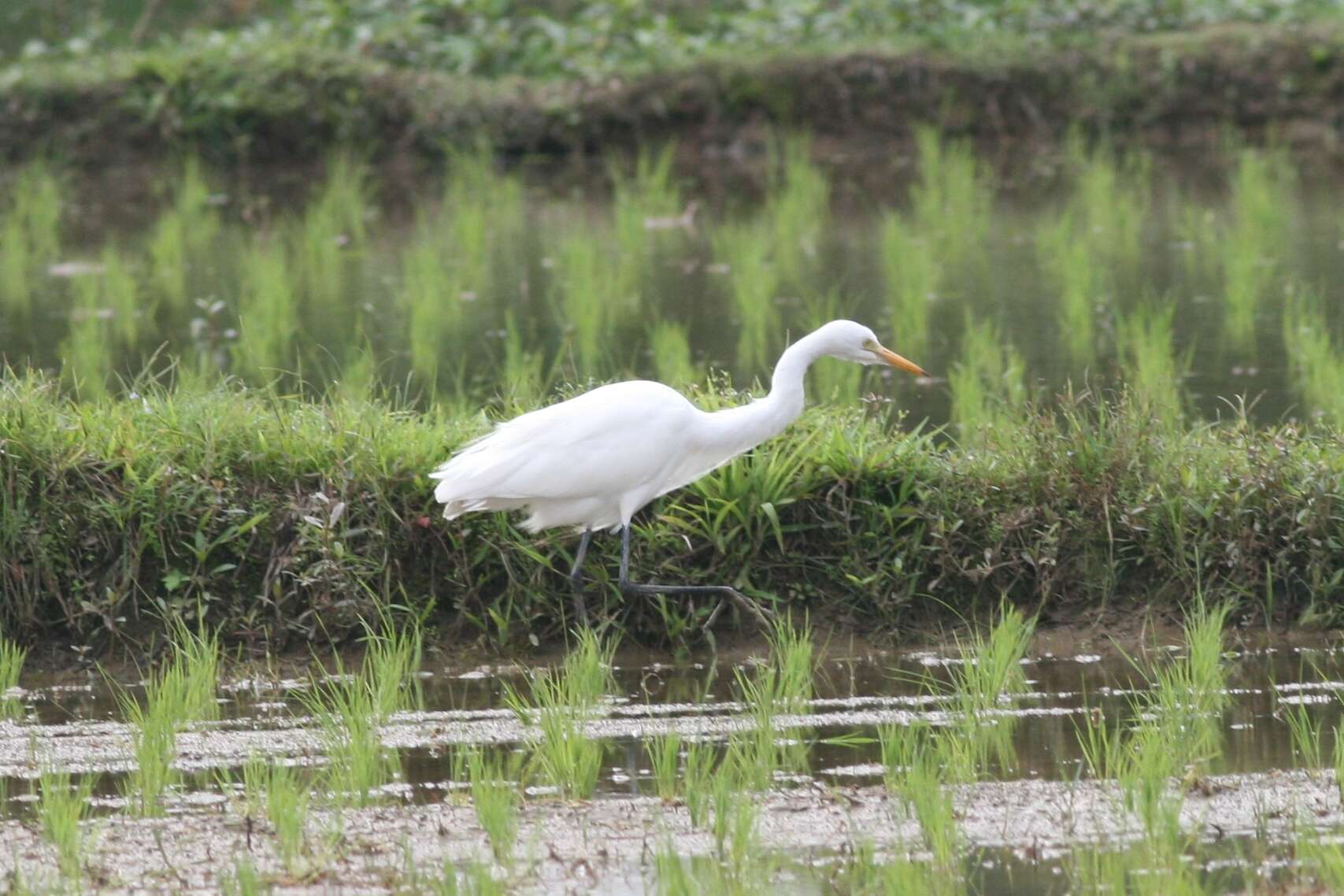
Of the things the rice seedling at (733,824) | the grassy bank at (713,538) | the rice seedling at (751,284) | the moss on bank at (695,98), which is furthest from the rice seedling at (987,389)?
the moss on bank at (695,98)

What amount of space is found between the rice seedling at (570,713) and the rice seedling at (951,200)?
6.07m

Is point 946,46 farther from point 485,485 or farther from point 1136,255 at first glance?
point 485,485

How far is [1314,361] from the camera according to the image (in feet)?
23.5

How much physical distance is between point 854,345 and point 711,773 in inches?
56.1

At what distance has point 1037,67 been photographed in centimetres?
1498

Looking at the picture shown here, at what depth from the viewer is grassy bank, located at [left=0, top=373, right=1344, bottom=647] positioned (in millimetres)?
5312

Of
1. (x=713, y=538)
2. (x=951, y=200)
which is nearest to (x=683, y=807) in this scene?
(x=713, y=538)

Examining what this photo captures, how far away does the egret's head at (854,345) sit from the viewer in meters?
5.28

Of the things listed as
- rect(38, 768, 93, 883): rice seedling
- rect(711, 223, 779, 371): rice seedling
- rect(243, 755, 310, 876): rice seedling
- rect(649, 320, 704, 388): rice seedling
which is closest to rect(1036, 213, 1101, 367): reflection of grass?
rect(711, 223, 779, 371): rice seedling

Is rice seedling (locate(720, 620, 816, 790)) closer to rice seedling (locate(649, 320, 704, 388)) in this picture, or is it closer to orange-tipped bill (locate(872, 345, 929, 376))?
orange-tipped bill (locate(872, 345, 929, 376))

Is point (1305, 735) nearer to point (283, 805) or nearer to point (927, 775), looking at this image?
point (927, 775)

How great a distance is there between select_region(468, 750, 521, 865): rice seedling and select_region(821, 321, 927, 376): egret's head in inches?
64.4

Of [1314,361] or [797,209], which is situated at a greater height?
[797,209]

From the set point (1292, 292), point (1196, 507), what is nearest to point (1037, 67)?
point (1292, 292)
